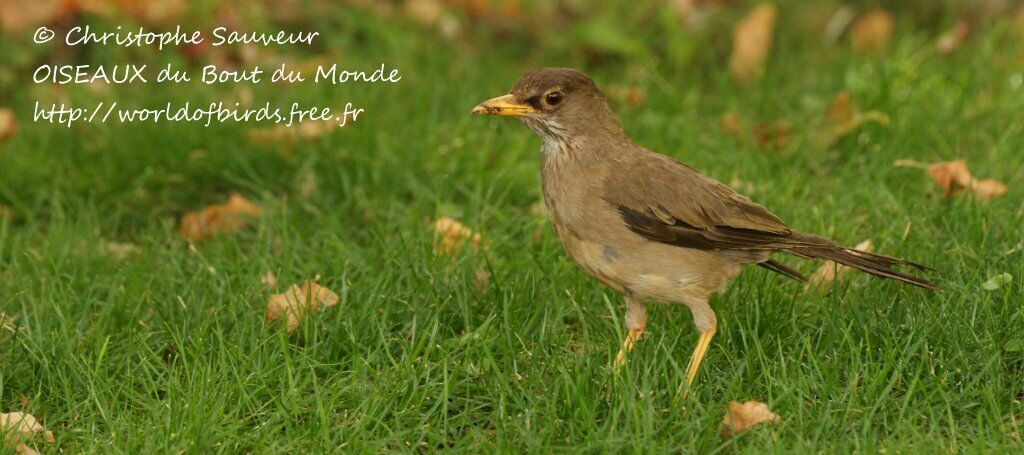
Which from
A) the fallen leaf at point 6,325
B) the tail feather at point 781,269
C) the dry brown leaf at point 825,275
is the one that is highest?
the tail feather at point 781,269

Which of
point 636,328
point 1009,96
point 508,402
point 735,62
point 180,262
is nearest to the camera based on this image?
point 508,402

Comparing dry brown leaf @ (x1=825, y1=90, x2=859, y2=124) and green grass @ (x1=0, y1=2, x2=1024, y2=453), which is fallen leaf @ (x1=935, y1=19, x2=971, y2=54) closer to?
green grass @ (x1=0, y1=2, x2=1024, y2=453)

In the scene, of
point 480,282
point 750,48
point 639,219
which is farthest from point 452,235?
point 750,48

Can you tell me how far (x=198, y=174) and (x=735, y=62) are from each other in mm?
3109

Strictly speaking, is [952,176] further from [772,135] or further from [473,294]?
[473,294]

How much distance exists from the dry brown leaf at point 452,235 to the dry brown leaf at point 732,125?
5.83ft

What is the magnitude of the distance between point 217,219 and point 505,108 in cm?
176

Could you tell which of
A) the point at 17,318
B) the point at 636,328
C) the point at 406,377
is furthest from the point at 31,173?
the point at 636,328

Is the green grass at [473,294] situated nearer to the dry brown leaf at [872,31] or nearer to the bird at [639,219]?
the bird at [639,219]

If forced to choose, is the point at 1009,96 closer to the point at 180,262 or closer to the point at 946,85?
the point at 946,85

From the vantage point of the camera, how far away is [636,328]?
421cm

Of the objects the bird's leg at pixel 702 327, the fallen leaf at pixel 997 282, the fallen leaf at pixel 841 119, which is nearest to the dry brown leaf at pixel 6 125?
the bird's leg at pixel 702 327

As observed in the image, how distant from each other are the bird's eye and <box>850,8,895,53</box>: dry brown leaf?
11.9 feet

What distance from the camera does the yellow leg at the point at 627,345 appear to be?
3818 mm
